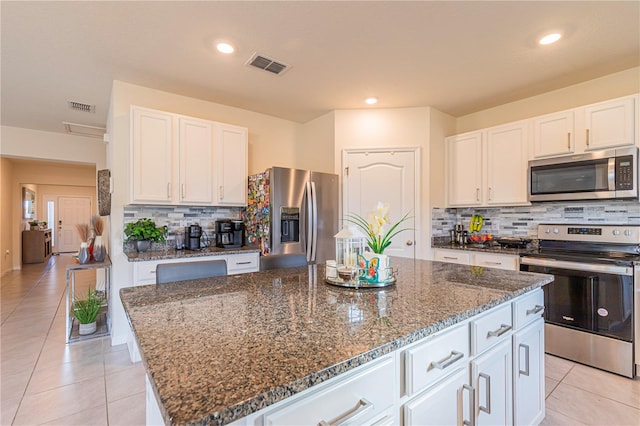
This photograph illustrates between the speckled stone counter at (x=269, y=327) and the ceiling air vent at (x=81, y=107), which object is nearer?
the speckled stone counter at (x=269, y=327)

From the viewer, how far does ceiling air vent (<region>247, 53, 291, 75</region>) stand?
256 cm

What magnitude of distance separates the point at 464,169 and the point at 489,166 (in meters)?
0.29

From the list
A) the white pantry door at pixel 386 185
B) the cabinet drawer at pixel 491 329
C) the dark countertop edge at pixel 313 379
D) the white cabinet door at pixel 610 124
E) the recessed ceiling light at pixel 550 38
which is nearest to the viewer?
the dark countertop edge at pixel 313 379

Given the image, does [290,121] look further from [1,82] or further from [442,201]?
[1,82]

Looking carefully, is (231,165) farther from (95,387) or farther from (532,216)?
(532,216)

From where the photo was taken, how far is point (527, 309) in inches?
60.7

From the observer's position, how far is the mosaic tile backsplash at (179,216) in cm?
310

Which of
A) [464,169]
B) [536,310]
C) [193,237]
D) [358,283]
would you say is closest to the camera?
[358,283]

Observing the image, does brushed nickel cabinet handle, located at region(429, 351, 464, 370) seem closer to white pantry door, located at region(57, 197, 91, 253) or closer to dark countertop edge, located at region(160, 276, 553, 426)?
dark countertop edge, located at region(160, 276, 553, 426)

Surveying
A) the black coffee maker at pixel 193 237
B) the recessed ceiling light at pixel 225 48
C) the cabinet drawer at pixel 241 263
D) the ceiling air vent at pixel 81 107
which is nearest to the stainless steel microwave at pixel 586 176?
the cabinet drawer at pixel 241 263

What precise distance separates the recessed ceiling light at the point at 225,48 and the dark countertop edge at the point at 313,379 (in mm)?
2338

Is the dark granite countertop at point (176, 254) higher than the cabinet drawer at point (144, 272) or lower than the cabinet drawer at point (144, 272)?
higher

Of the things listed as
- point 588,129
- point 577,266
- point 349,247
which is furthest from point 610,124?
point 349,247

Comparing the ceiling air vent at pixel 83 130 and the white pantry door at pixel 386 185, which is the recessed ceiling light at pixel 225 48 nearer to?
the white pantry door at pixel 386 185
